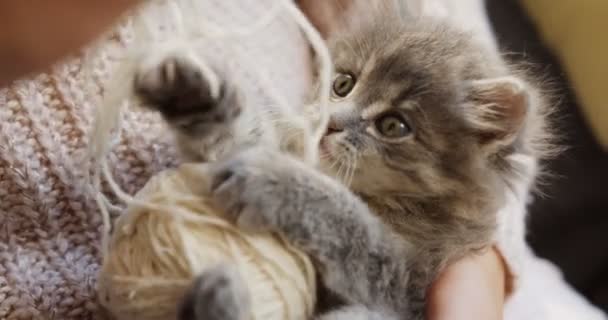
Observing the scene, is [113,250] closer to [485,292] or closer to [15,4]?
[15,4]

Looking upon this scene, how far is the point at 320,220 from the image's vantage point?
68 centimetres

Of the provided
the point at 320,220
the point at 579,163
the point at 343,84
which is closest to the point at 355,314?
the point at 320,220

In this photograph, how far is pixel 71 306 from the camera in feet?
2.34

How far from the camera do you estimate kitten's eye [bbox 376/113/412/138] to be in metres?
0.82

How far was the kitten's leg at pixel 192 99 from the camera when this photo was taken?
606 millimetres

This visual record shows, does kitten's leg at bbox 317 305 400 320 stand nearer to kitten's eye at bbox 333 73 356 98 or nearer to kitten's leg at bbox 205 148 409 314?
kitten's leg at bbox 205 148 409 314

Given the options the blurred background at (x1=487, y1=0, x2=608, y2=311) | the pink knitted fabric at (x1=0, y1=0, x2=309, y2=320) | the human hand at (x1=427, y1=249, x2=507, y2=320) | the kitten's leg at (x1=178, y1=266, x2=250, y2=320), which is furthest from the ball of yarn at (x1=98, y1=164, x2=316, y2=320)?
the blurred background at (x1=487, y1=0, x2=608, y2=311)

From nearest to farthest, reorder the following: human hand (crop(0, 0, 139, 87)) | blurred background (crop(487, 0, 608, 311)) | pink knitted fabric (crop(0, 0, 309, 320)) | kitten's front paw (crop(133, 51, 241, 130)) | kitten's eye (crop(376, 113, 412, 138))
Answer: human hand (crop(0, 0, 139, 87))
kitten's front paw (crop(133, 51, 241, 130))
pink knitted fabric (crop(0, 0, 309, 320))
kitten's eye (crop(376, 113, 412, 138))
blurred background (crop(487, 0, 608, 311))

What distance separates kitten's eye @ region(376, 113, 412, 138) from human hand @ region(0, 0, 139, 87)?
1.29 feet

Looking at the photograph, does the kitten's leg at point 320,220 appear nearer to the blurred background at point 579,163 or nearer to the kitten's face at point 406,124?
the kitten's face at point 406,124

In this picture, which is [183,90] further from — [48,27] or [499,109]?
[499,109]

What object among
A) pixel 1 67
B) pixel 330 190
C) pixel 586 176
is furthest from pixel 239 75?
pixel 586 176

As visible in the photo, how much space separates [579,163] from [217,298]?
49.7 inches

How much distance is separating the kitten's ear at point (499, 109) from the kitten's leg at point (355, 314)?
0.27 metres
